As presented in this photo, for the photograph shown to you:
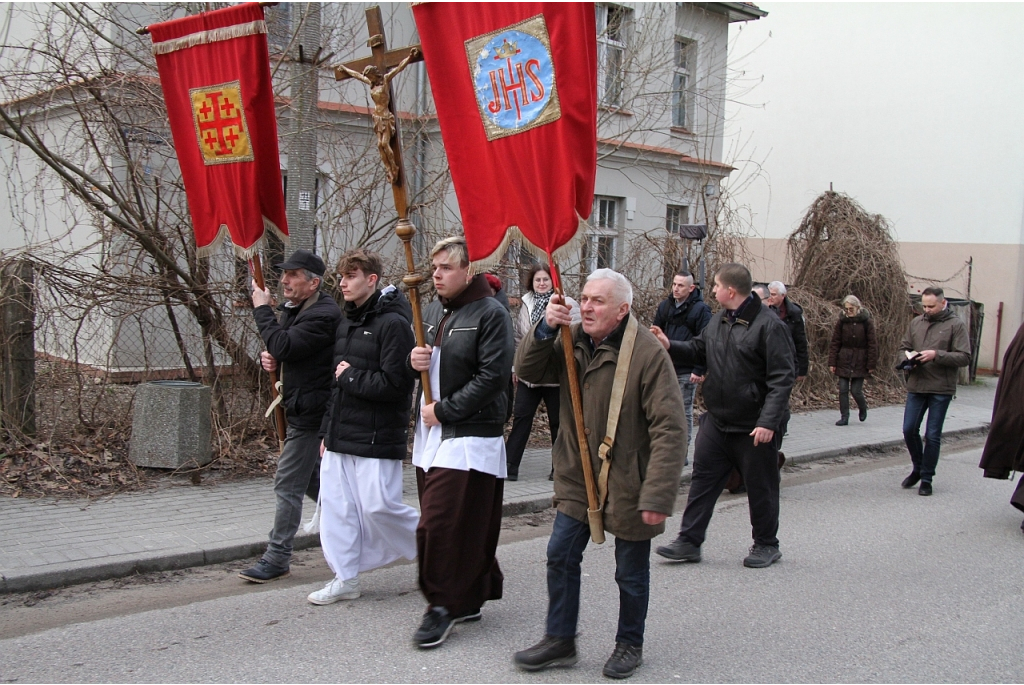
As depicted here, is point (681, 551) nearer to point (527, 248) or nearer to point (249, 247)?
point (527, 248)

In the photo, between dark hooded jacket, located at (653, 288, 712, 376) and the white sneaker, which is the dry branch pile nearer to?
dark hooded jacket, located at (653, 288, 712, 376)

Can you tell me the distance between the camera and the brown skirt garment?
4.27 m

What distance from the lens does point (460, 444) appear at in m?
4.36

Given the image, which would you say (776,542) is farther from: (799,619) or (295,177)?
(295,177)

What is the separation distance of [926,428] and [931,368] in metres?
0.56

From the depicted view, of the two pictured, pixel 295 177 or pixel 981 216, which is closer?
pixel 295 177

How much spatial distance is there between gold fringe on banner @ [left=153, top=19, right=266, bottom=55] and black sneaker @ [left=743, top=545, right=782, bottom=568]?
4.56 meters

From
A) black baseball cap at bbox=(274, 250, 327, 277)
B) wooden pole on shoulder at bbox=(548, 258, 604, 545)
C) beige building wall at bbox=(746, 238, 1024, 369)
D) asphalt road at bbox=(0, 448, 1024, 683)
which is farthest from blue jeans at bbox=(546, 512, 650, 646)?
beige building wall at bbox=(746, 238, 1024, 369)

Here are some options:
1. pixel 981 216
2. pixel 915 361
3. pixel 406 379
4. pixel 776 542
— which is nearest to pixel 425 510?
pixel 406 379

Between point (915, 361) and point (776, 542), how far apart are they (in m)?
3.21

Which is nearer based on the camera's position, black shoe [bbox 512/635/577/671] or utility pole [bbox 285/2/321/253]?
black shoe [bbox 512/635/577/671]

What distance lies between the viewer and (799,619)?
4922 millimetres

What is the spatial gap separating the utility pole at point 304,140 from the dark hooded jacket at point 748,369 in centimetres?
394

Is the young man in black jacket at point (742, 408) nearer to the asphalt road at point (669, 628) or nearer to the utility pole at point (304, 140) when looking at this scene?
the asphalt road at point (669, 628)
